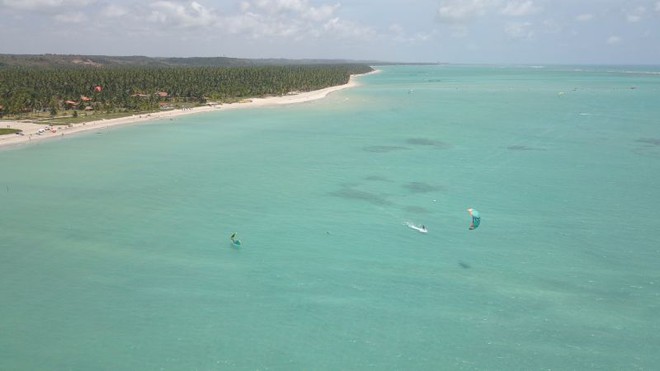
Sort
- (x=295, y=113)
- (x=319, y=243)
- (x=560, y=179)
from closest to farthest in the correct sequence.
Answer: (x=319, y=243) → (x=560, y=179) → (x=295, y=113)

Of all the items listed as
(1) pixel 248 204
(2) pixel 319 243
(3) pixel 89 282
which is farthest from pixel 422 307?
(1) pixel 248 204

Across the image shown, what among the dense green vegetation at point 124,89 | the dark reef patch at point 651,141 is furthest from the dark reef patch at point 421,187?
the dense green vegetation at point 124,89

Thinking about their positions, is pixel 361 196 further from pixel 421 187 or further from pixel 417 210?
pixel 421 187

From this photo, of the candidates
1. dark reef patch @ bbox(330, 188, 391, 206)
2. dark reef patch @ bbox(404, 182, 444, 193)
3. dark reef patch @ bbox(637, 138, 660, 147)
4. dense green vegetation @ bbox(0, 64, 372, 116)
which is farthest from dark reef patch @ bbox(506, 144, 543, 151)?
dense green vegetation @ bbox(0, 64, 372, 116)

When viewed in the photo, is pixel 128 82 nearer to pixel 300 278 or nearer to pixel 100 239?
pixel 100 239

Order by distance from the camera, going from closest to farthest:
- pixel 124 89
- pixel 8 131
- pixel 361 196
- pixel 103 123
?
pixel 361 196 < pixel 8 131 < pixel 103 123 < pixel 124 89

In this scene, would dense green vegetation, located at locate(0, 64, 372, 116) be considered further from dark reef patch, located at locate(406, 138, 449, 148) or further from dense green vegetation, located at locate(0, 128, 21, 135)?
dark reef patch, located at locate(406, 138, 449, 148)

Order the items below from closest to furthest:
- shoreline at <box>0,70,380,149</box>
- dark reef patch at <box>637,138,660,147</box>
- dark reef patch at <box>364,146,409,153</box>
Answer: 1. dark reef patch at <box>364,146,409,153</box>
2. shoreline at <box>0,70,380,149</box>
3. dark reef patch at <box>637,138,660,147</box>

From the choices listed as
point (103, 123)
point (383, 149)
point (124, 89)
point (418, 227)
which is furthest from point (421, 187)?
point (124, 89)
